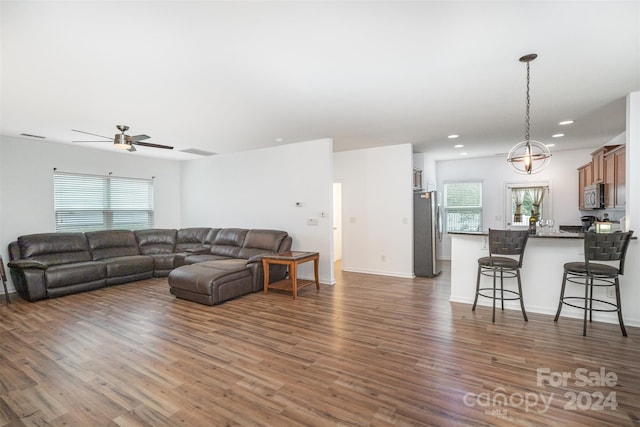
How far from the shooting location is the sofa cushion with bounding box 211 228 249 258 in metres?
6.18

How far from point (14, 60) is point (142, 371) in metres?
2.86

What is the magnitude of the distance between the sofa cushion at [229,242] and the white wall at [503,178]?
17.6 feet

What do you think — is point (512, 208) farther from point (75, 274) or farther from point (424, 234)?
point (75, 274)

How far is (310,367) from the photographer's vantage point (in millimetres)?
→ 2566

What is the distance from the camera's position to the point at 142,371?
8.28 feet

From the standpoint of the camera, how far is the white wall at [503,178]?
681 centimetres

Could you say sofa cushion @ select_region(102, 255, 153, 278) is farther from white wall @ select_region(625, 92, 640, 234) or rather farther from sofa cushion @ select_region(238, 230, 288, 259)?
white wall @ select_region(625, 92, 640, 234)

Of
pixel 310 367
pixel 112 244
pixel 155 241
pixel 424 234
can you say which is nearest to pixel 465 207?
pixel 424 234

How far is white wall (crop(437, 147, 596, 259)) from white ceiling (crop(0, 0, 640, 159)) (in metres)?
2.39

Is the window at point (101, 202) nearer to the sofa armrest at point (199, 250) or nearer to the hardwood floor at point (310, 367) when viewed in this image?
the sofa armrest at point (199, 250)

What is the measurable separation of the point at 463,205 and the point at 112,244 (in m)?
8.36

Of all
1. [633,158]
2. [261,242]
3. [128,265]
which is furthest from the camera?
[261,242]

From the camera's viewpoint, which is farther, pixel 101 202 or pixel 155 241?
pixel 155 241

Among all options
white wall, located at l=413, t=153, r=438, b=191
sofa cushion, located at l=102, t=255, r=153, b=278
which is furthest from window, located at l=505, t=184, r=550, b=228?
sofa cushion, located at l=102, t=255, r=153, b=278
